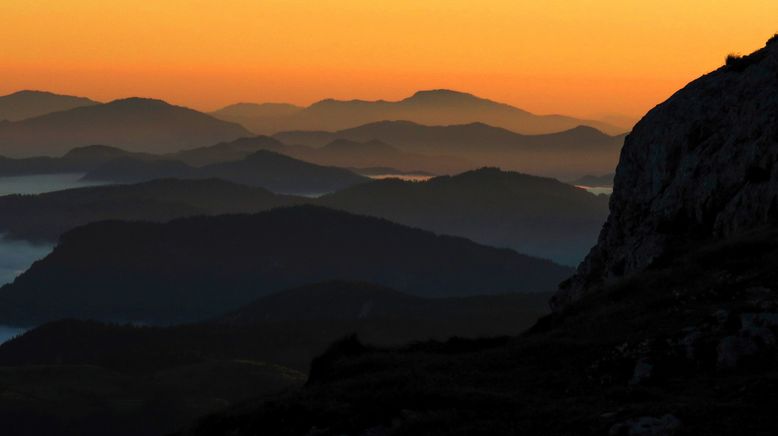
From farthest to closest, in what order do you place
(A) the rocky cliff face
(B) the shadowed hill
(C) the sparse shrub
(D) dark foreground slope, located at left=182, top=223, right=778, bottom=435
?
(C) the sparse shrub → (A) the rocky cliff face → (B) the shadowed hill → (D) dark foreground slope, located at left=182, top=223, right=778, bottom=435

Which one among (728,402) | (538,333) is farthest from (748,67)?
(728,402)

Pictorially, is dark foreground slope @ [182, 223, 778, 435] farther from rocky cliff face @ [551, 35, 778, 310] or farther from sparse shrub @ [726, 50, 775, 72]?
sparse shrub @ [726, 50, 775, 72]

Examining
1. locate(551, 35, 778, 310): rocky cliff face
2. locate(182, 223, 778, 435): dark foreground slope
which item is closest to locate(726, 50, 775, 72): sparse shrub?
locate(551, 35, 778, 310): rocky cliff face

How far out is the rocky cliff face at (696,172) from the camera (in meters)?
56.8

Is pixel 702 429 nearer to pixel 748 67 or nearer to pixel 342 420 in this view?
pixel 342 420

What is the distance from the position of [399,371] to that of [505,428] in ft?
26.9

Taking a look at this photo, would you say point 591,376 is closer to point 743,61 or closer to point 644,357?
point 644,357

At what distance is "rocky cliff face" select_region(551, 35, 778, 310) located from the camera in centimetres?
5681

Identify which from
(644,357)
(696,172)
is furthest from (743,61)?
(644,357)

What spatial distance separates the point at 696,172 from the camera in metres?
60.8

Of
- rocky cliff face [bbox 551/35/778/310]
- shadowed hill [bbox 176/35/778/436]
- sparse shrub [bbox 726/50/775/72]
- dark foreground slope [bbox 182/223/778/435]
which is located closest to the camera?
dark foreground slope [bbox 182/223/778/435]

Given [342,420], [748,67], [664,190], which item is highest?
[748,67]

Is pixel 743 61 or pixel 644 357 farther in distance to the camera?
pixel 743 61

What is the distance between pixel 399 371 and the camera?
41188mm
